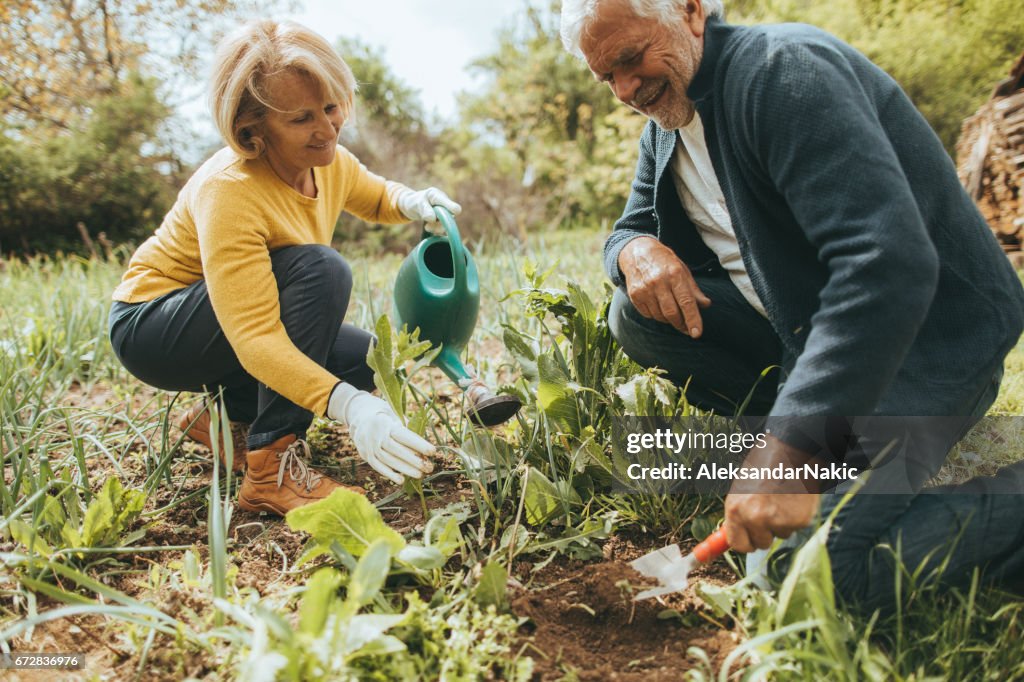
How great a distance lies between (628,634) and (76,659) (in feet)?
2.73

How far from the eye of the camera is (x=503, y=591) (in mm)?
1048

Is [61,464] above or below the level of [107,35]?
below

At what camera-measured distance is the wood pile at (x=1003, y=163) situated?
12.2ft

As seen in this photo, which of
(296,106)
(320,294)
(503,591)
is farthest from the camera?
(320,294)

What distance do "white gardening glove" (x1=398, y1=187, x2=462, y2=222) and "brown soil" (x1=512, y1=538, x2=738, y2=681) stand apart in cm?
99

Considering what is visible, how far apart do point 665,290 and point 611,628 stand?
634mm

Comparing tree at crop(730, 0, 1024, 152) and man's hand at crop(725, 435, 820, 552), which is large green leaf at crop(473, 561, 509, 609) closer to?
man's hand at crop(725, 435, 820, 552)

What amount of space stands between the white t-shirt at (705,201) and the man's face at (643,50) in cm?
16

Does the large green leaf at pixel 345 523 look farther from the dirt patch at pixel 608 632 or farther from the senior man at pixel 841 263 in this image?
the senior man at pixel 841 263

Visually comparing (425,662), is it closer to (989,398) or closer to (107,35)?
(989,398)

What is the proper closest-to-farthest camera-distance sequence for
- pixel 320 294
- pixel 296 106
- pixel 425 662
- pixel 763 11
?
pixel 425 662
pixel 296 106
pixel 320 294
pixel 763 11

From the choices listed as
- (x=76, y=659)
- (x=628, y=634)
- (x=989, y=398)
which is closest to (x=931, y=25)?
(x=989, y=398)

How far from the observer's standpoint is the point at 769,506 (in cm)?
93

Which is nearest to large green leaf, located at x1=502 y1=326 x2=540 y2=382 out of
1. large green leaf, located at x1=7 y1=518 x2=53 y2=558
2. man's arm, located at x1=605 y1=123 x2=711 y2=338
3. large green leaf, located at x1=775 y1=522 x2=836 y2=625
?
man's arm, located at x1=605 y1=123 x2=711 y2=338
